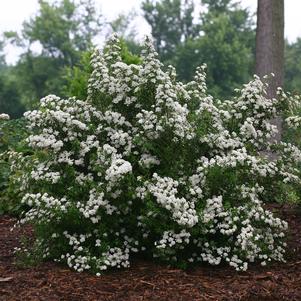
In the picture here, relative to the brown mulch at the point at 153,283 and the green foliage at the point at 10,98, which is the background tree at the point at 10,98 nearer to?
the green foliage at the point at 10,98

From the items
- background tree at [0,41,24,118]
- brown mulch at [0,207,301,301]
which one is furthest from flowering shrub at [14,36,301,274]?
background tree at [0,41,24,118]

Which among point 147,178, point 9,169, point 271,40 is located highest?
point 271,40

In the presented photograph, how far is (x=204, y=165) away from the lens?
15.7 ft

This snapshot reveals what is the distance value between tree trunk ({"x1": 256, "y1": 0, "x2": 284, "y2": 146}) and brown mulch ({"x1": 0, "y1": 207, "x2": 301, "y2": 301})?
4775 mm

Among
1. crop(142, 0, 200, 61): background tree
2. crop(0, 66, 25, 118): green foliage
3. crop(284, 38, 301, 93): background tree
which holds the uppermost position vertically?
crop(142, 0, 200, 61): background tree

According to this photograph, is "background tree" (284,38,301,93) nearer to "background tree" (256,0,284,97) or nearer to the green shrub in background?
"background tree" (256,0,284,97)

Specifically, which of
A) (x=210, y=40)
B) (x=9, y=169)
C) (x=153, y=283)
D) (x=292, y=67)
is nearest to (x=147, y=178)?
(x=153, y=283)

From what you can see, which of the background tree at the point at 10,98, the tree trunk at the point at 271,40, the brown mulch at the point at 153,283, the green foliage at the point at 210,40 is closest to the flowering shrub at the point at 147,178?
the brown mulch at the point at 153,283

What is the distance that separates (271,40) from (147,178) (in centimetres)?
523

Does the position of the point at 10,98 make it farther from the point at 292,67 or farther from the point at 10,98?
the point at 292,67

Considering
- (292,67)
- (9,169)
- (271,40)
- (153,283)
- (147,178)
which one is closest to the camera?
(153,283)

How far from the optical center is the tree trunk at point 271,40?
9211 millimetres

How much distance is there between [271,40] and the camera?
364 inches

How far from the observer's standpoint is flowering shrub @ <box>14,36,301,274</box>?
4641 mm
